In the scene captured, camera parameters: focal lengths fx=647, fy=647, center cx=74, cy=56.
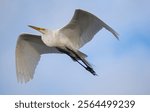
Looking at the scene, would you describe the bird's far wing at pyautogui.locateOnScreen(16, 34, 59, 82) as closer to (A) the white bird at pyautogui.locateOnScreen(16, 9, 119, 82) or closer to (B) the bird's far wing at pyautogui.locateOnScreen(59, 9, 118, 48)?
(A) the white bird at pyautogui.locateOnScreen(16, 9, 119, 82)

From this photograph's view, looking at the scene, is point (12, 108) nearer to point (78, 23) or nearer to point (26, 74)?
point (26, 74)

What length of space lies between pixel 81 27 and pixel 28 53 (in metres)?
0.48

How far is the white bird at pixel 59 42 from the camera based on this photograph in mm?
4551

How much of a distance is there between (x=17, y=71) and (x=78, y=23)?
567mm

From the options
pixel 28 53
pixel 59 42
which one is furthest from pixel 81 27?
pixel 28 53

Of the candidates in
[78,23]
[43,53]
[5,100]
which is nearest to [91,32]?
[78,23]

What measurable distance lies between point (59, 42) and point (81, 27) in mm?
191

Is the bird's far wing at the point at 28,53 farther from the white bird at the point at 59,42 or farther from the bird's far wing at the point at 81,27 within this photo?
the bird's far wing at the point at 81,27

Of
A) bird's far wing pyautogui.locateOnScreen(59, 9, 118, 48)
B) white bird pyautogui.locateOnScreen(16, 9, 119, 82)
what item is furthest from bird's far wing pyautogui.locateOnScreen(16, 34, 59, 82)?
bird's far wing pyautogui.locateOnScreen(59, 9, 118, 48)

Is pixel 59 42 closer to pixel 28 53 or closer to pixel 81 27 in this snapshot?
pixel 81 27

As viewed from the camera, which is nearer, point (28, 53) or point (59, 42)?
point (59, 42)

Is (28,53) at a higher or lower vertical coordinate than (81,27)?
lower

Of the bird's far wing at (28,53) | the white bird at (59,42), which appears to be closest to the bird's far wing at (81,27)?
the white bird at (59,42)

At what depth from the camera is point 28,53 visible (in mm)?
4832
